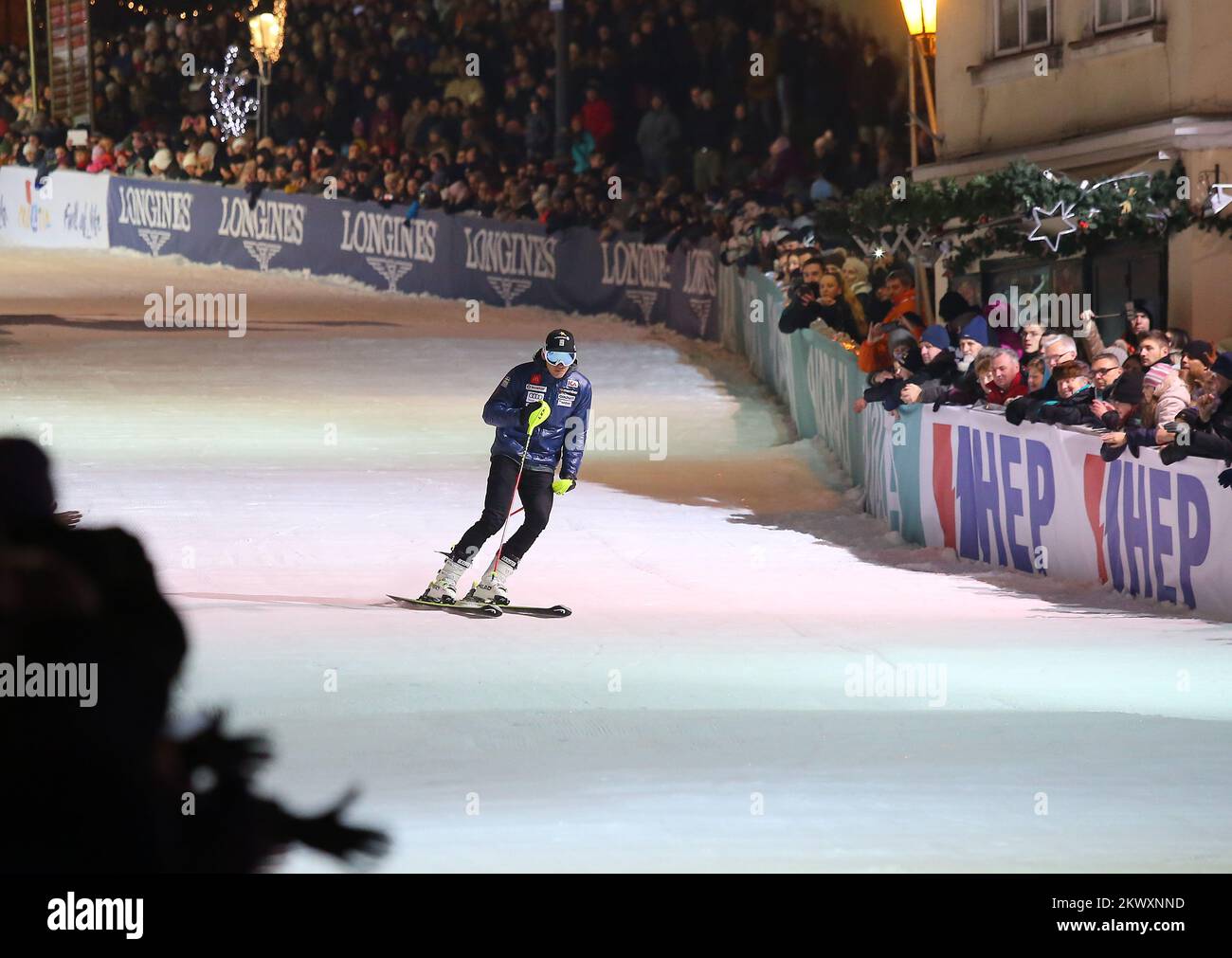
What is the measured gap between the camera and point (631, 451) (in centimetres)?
2128

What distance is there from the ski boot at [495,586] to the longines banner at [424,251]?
15098 mm

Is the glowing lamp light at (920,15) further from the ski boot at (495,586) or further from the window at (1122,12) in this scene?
the ski boot at (495,586)

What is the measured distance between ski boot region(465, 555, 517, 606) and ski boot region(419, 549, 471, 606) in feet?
0.38

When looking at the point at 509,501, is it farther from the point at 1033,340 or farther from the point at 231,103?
the point at 231,103

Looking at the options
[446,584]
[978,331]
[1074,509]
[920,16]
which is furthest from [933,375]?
[920,16]

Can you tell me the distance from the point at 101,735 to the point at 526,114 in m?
31.0

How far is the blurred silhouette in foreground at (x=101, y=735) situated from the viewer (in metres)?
3.78

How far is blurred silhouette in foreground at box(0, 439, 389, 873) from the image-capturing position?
3.78 m

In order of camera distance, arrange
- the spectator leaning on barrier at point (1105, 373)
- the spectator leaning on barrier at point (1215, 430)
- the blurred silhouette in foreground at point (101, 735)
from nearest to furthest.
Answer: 1. the blurred silhouette in foreground at point (101, 735)
2. the spectator leaning on barrier at point (1215, 430)
3. the spectator leaning on barrier at point (1105, 373)

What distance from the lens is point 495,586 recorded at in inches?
503

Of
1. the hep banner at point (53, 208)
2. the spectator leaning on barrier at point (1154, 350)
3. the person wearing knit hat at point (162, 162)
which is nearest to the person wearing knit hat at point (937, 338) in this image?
the spectator leaning on barrier at point (1154, 350)

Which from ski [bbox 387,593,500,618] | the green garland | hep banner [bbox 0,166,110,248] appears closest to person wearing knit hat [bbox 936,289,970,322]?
the green garland
